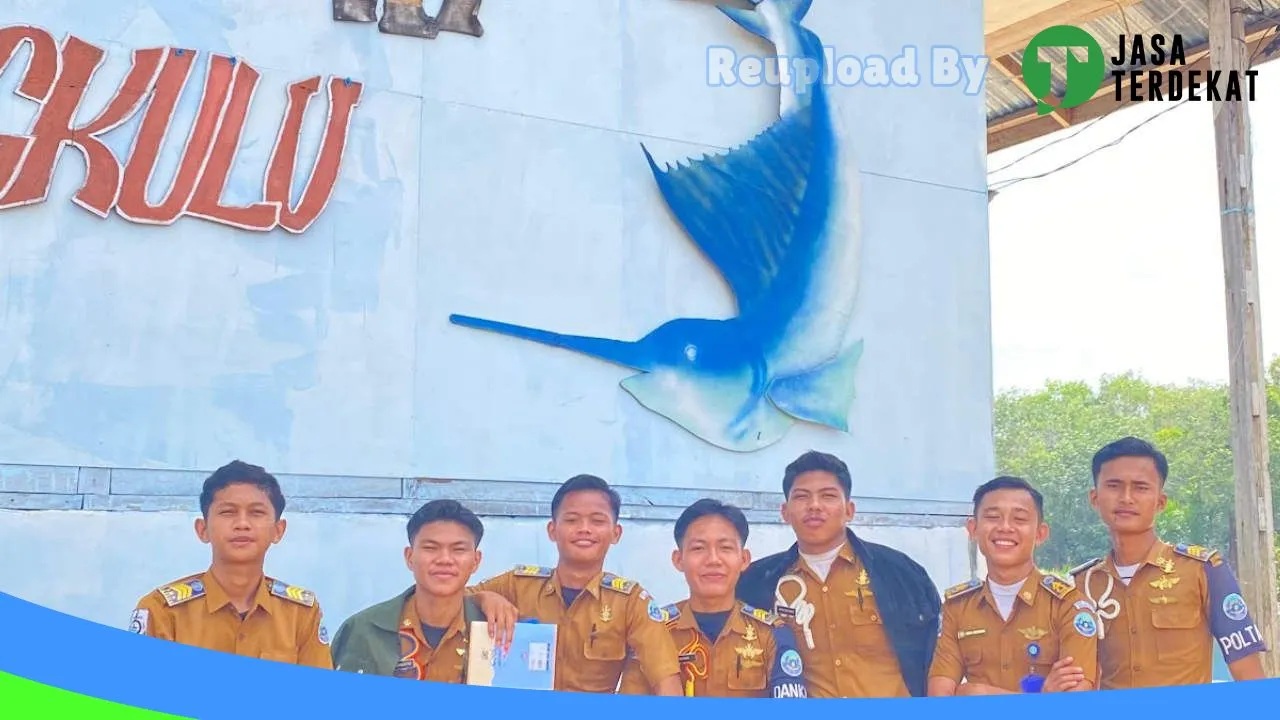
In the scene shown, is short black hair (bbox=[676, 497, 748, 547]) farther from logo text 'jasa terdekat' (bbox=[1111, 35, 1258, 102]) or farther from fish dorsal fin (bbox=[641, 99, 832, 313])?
logo text 'jasa terdekat' (bbox=[1111, 35, 1258, 102])

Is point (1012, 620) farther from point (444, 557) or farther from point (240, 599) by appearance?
point (240, 599)

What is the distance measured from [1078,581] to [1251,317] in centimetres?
387

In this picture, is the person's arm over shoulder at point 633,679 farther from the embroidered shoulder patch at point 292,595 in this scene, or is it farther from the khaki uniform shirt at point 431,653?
the embroidered shoulder patch at point 292,595

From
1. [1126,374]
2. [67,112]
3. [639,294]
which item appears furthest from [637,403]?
[1126,374]

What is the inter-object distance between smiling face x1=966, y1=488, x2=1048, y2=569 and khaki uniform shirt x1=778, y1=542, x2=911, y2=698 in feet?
1.67

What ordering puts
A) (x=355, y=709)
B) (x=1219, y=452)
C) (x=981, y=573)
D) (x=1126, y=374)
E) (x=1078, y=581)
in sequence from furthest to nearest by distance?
(x=1126, y=374) → (x=1219, y=452) → (x=981, y=573) → (x=1078, y=581) → (x=355, y=709)

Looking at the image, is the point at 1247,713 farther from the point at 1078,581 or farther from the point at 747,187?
the point at 747,187

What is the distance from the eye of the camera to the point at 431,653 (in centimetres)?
453

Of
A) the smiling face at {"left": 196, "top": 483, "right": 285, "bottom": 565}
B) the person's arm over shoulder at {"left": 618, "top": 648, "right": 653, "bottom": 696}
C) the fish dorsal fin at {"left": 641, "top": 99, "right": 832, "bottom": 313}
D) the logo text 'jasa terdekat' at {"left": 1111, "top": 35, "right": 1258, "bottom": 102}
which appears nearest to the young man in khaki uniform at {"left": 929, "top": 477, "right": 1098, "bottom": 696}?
the person's arm over shoulder at {"left": 618, "top": 648, "right": 653, "bottom": 696}

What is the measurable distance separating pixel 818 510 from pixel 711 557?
1.64 feet

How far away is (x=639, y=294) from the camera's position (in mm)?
6039

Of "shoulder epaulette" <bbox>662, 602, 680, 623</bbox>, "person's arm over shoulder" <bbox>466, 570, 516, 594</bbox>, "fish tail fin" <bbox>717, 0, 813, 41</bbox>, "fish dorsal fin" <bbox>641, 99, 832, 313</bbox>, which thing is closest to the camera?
"shoulder epaulette" <bbox>662, 602, 680, 623</bbox>

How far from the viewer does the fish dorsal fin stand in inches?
243

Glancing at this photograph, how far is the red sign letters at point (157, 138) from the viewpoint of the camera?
499cm
